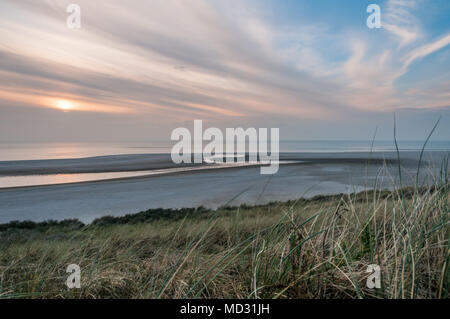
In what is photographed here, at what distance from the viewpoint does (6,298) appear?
171cm

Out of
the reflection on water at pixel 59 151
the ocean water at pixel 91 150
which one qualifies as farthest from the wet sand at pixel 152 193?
the reflection on water at pixel 59 151

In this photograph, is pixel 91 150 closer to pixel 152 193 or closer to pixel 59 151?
pixel 59 151

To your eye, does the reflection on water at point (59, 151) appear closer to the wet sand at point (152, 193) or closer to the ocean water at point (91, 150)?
the ocean water at point (91, 150)

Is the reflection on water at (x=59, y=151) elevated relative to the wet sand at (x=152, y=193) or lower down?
elevated

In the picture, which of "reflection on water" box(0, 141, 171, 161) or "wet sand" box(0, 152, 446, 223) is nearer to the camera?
"wet sand" box(0, 152, 446, 223)

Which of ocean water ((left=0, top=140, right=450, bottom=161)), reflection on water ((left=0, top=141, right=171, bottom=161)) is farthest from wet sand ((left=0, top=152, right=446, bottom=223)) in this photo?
reflection on water ((left=0, top=141, right=171, bottom=161))

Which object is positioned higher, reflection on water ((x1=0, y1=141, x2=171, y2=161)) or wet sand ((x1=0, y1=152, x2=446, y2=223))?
reflection on water ((x1=0, y1=141, x2=171, y2=161))

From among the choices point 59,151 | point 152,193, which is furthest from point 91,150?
point 152,193

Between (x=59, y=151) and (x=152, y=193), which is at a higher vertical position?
(x=59, y=151)

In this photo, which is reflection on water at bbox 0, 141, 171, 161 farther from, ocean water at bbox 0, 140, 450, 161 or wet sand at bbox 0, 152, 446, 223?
wet sand at bbox 0, 152, 446, 223
